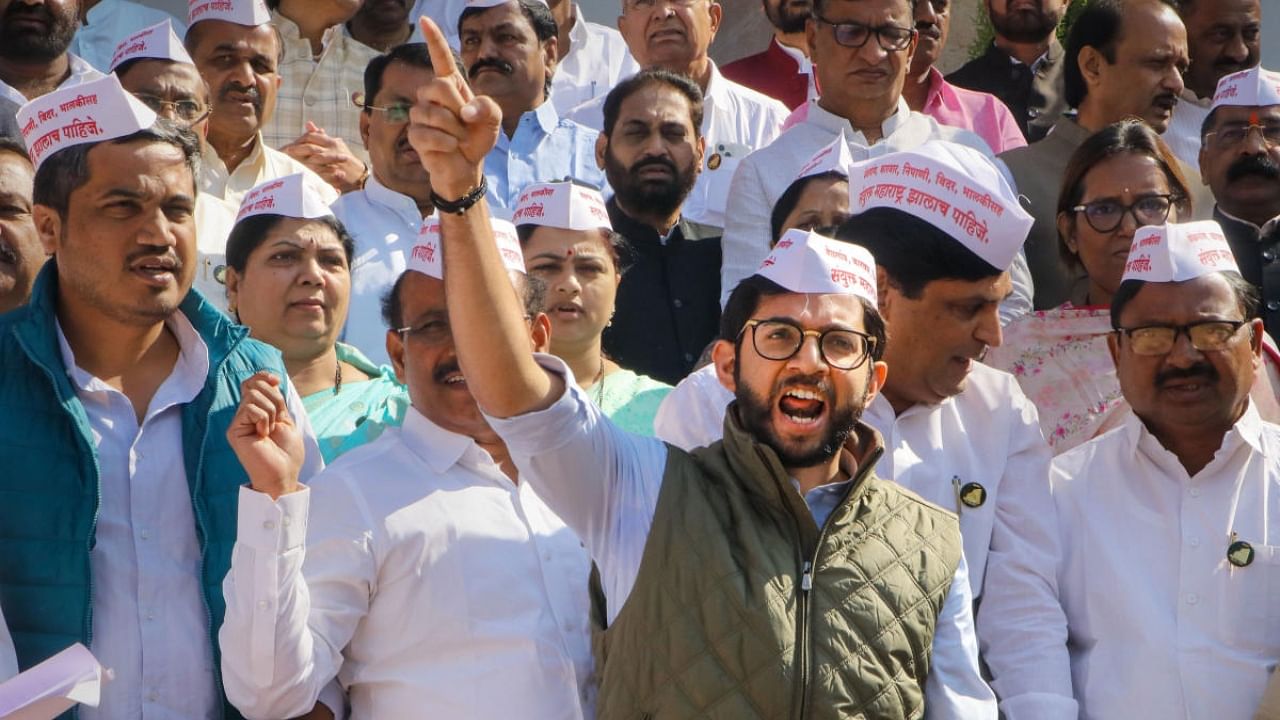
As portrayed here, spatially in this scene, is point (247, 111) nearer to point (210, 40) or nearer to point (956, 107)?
point (210, 40)

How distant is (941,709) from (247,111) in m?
4.22

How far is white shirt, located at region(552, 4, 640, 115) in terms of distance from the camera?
8.91m

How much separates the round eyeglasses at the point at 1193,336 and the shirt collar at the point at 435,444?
1818 mm

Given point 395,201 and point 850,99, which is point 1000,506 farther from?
point 395,201

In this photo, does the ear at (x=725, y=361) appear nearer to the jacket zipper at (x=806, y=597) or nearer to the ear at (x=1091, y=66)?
the jacket zipper at (x=806, y=597)

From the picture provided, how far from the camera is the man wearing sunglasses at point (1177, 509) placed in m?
4.85

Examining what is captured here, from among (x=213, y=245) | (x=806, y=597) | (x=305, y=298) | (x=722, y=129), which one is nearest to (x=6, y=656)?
(x=806, y=597)

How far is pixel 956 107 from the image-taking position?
8.15 m

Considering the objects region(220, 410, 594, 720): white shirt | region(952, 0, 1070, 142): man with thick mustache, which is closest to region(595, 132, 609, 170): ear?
region(952, 0, 1070, 142): man with thick mustache

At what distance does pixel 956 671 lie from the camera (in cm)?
408

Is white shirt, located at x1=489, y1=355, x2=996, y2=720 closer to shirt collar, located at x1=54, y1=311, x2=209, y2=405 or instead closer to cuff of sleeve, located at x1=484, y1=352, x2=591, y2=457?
cuff of sleeve, located at x1=484, y1=352, x2=591, y2=457

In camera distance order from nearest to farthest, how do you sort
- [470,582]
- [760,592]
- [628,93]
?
[760,592], [470,582], [628,93]

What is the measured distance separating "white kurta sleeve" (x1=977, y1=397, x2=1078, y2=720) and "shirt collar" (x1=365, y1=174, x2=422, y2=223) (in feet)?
9.25

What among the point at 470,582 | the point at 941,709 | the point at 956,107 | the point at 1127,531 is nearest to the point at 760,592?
the point at 941,709
